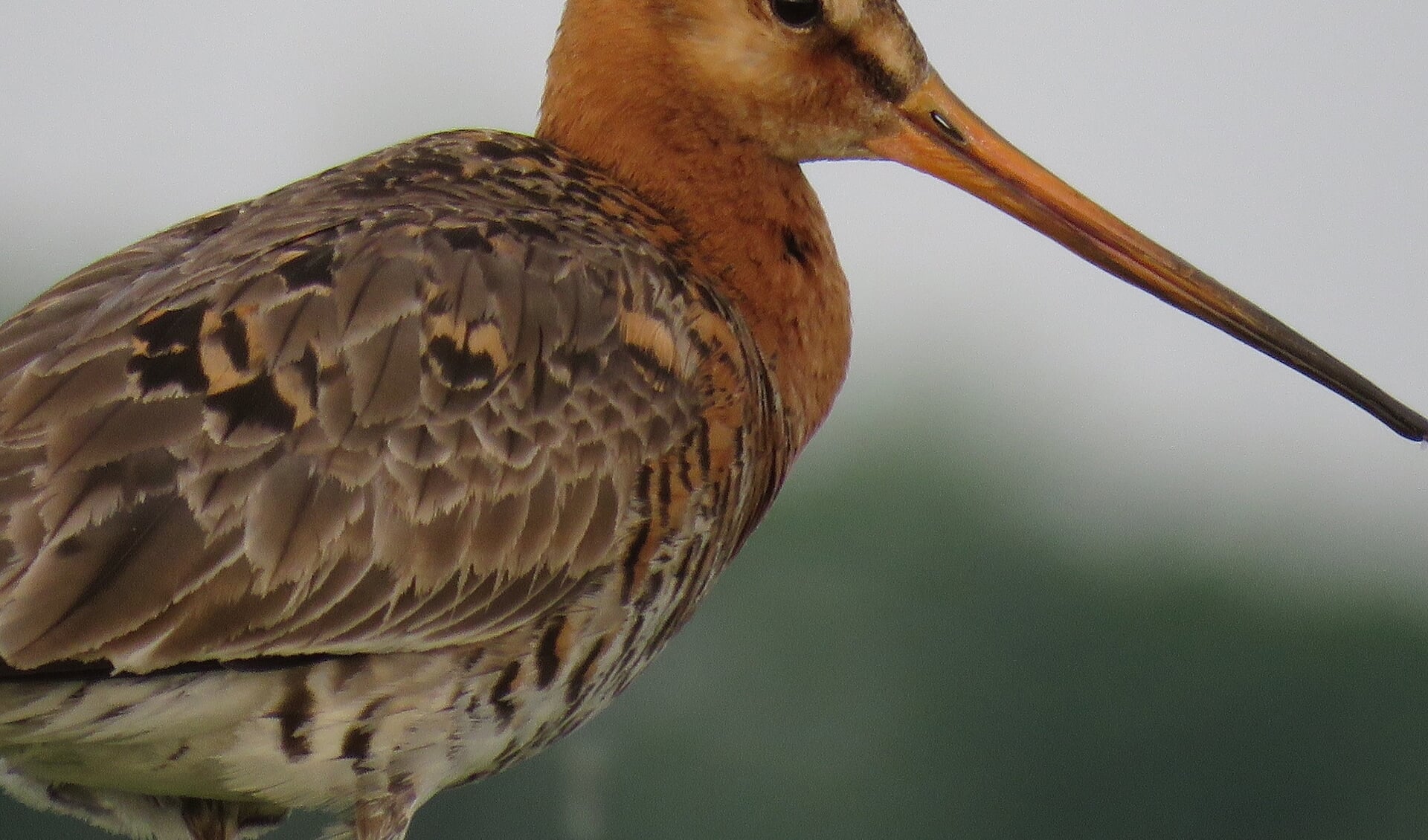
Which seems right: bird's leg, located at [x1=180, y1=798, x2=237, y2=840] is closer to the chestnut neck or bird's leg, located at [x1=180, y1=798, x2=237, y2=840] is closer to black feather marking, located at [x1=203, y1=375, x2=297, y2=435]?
black feather marking, located at [x1=203, y1=375, x2=297, y2=435]

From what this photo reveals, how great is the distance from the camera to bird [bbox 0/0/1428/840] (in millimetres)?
3441

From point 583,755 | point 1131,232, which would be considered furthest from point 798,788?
point 1131,232

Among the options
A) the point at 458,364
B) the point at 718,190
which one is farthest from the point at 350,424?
the point at 718,190

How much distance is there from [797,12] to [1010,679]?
39.0 feet

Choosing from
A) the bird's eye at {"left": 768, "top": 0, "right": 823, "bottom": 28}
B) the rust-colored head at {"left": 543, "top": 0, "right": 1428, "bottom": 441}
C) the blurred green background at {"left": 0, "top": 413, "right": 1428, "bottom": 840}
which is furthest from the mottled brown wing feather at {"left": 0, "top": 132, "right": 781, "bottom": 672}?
the blurred green background at {"left": 0, "top": 413, "right": 1428, "bottom": 840}

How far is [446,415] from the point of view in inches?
145

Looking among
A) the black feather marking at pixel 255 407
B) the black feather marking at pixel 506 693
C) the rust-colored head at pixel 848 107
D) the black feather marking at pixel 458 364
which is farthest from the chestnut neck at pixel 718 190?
Result: the black feather marking at pixel 255 407

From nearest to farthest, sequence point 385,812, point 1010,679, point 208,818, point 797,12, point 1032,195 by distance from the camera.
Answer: point 385,812, point 208,818, point 797,12, point 1032,195, point 1010,679

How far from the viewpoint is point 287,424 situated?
3.54 m

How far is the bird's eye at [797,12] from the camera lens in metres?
4.45

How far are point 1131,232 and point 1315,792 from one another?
1123cm

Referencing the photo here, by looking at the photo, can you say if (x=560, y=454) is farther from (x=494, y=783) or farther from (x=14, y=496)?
(x=494, y=783)

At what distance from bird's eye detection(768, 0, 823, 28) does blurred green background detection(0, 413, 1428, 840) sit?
797cm

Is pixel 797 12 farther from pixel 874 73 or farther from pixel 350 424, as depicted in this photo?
pixel 350 424
